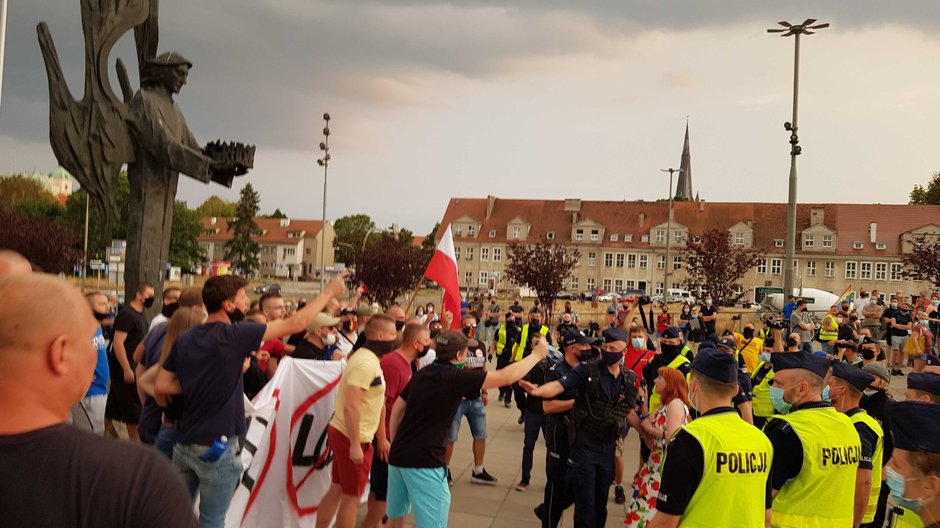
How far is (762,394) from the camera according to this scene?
8.66 m

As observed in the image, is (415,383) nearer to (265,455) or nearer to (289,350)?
(265,455)

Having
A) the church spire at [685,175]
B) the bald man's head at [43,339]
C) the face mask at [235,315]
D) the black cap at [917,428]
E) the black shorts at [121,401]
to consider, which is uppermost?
the church spire at [685,175]

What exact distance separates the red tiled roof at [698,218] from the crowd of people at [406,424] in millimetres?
70317

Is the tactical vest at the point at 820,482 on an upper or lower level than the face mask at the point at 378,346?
lower

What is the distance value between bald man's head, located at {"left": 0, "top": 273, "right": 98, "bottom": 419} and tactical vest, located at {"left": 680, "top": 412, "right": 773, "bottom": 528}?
2.93 metres

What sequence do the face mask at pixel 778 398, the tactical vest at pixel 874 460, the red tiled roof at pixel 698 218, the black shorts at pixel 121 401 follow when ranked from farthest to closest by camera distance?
the red tiled roof at pixel 698 218 < the black shorts at pixel 121 401 < the face mask at pixel 778 398 < the tactical vest at pixel 874 460

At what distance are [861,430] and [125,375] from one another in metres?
7.15

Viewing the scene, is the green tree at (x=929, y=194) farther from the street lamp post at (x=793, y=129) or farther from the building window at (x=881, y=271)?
the street lamp post at (x=793, y=129)

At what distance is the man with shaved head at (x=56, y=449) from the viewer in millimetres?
1505

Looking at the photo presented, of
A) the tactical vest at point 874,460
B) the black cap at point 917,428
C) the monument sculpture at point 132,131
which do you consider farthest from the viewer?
the monument sculpture at point 132,131

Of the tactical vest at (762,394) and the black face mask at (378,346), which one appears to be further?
the tactical vest at (762,394)

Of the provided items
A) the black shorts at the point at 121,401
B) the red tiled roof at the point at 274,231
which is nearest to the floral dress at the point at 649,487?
the black shorts at the point at 121,401

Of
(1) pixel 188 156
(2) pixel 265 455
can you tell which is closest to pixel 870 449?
(2) pixel 265 455

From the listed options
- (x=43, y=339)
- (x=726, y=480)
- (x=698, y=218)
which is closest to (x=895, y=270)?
(x=698, y=218)
